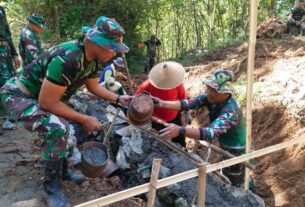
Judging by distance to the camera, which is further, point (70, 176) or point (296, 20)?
point (296, 20)

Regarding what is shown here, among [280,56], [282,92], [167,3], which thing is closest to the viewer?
[282,92]

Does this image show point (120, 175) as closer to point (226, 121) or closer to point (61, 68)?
point (226, 121)

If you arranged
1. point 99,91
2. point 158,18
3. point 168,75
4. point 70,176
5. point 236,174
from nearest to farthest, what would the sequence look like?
point 99,91
point 70,176
point 236,174
point 168,75
point 158,18

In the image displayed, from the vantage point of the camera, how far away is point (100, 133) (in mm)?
5168

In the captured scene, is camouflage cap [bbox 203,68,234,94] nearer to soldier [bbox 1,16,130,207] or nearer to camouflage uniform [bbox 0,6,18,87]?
soldier [bbox 1,16,130,207]

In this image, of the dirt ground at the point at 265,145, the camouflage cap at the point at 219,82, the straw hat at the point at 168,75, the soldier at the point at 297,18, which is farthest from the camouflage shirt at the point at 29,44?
the soldier at the point at 297,18

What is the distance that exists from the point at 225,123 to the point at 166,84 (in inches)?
37.9

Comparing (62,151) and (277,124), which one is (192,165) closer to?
(62,151)

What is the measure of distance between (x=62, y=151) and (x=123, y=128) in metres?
1.79

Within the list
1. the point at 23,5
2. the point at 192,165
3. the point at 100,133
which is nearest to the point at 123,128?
the point at 100,133

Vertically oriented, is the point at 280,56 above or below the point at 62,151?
below

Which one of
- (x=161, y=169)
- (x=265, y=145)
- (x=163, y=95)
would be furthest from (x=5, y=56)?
(x=265, y=145)

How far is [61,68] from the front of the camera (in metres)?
2.66

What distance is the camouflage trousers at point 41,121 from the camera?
284cm
